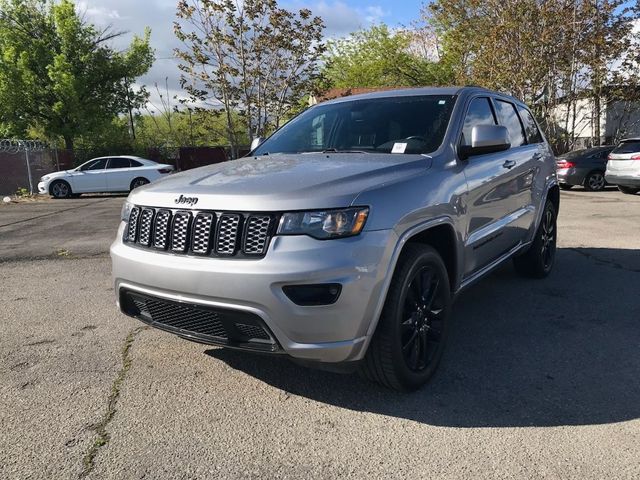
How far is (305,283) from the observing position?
8.55ft

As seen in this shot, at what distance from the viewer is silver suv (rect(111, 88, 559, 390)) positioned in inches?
105

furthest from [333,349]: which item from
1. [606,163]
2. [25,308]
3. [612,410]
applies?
[606,163]

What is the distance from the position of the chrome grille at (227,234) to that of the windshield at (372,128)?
135 centimetres

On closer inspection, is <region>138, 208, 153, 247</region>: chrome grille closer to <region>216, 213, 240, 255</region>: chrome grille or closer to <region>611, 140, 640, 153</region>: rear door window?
<region>216, 213, 240, 255</region>: chrome grille

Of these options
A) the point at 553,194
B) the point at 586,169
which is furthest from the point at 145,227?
the point at 586,169

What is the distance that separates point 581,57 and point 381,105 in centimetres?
2153

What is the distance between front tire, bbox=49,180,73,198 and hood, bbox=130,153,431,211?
56.8ft

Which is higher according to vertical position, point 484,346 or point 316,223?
point 316,223

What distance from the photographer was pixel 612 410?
298 cm

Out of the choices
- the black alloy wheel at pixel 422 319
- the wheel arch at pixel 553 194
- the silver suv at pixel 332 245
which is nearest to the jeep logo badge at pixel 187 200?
the silver suv at pixel 332 245

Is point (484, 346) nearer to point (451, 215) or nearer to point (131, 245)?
point (451, 215)

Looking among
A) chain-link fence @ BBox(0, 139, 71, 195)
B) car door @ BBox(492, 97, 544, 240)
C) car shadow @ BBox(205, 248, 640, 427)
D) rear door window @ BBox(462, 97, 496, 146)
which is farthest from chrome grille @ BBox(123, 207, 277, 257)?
chain-link fence @ BBox(0, 139, 71, 195)

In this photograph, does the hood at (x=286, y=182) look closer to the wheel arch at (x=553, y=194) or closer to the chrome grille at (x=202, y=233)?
the chrome grille at (x=202, y=233)

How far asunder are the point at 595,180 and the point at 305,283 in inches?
667
